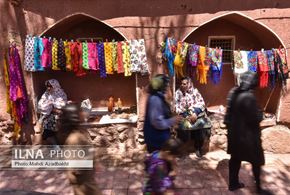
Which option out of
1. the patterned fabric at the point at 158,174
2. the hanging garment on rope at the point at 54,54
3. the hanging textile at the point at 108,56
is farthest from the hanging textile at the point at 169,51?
the patterned fabric at the point at 158,174

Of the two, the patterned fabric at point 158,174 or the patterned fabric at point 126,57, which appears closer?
the patterned fabric at point 158,174

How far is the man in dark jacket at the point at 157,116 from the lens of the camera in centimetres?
335

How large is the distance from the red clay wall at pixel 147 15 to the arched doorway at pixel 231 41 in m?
0.42

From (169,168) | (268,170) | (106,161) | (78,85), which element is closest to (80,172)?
(169,168)

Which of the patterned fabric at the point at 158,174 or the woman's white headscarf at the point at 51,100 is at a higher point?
the woman's white headscarf at the point at 51,100

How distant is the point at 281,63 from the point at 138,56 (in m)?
2.74

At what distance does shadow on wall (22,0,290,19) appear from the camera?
18.0 feet

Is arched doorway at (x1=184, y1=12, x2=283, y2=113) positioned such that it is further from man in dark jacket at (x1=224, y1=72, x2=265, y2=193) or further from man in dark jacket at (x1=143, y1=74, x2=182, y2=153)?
man in dark jacket at (x1=143, y1=74, x2=182, y2=153)

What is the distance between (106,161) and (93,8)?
114 inches

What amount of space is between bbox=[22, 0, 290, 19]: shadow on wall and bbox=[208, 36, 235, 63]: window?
3.18 feet

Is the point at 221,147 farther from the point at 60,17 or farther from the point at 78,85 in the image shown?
the point at 60,17

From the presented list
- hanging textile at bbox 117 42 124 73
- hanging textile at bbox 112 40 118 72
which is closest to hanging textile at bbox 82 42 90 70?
hanging textile at bbox 112 40 118 72

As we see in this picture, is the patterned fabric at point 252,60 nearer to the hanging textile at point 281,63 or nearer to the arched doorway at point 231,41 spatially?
the hanging textile at point 281,63

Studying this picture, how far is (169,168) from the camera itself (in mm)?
3574
